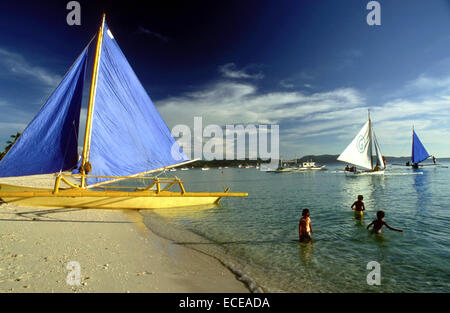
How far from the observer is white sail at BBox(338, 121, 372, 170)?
50.0 metres

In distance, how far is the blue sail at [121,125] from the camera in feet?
37.7

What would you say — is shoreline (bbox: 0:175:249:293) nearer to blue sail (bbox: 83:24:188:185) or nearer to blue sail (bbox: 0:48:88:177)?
blue sail (bbox: 0:48:88:177)

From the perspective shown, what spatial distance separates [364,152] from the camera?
171ft

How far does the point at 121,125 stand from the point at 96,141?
1869 mm

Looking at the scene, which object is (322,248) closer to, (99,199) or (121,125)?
(121,125)

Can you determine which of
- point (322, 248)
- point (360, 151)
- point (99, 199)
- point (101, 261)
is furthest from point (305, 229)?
point (360, 151)

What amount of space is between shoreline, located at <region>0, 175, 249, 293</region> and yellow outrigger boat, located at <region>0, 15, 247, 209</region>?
1871mm

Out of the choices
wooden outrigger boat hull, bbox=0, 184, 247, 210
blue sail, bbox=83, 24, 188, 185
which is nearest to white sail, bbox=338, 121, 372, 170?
wooden outrigger boat hull, bbox=0, 184, 247, 210

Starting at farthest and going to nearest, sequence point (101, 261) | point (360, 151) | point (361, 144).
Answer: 1. point (360, 151)
2. point (361, 144)
3. point (101, 261)

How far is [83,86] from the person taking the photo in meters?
12.5

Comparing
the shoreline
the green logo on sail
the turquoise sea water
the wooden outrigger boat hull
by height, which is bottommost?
the turquoise sea water

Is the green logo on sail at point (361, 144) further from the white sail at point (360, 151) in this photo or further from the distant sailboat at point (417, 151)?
the distant sailboat at point (417, 151)

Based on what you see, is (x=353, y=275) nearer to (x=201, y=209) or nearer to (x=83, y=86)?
(x=201, y=209)

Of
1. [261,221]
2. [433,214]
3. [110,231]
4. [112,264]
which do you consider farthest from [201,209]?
[433,214]
